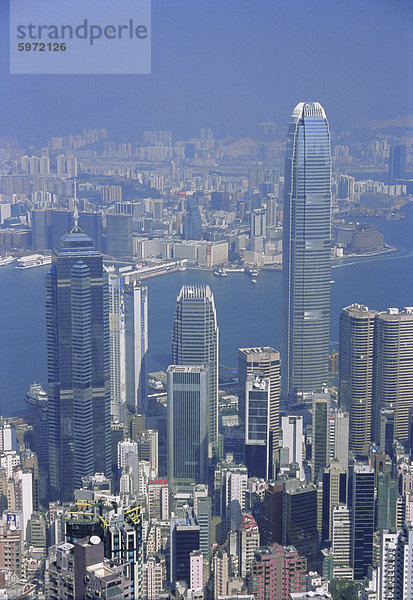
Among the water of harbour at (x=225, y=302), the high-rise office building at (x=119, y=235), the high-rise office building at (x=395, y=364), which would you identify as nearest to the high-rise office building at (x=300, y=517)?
the high-rise office building at (x=395, y=364)

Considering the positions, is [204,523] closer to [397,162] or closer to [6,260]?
[6,260]

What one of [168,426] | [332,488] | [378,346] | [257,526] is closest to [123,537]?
[257,526]

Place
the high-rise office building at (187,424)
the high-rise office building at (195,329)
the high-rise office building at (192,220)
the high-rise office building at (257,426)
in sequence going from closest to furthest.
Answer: the high-rise office building at (257,426), the high-rise office building at (187,424), the high-rise office building at (192,220), the high-rise office building at (195,329)

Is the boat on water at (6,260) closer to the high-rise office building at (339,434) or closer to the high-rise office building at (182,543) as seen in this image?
the high-rise office building at (182,543)

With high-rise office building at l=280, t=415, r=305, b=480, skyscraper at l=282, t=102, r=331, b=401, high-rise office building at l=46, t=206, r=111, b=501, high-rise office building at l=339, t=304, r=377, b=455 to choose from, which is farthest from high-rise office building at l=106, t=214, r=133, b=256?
high-rise office building at l=339, t=304, r=377, b=455

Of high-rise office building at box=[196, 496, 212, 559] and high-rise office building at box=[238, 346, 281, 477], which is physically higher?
high-rise office building at box=[238, 346, 281, 477]

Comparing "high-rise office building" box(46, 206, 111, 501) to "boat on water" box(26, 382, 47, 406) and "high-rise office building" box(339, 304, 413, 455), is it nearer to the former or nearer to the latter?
"boat on water" box(26, 382, 47, 406)
